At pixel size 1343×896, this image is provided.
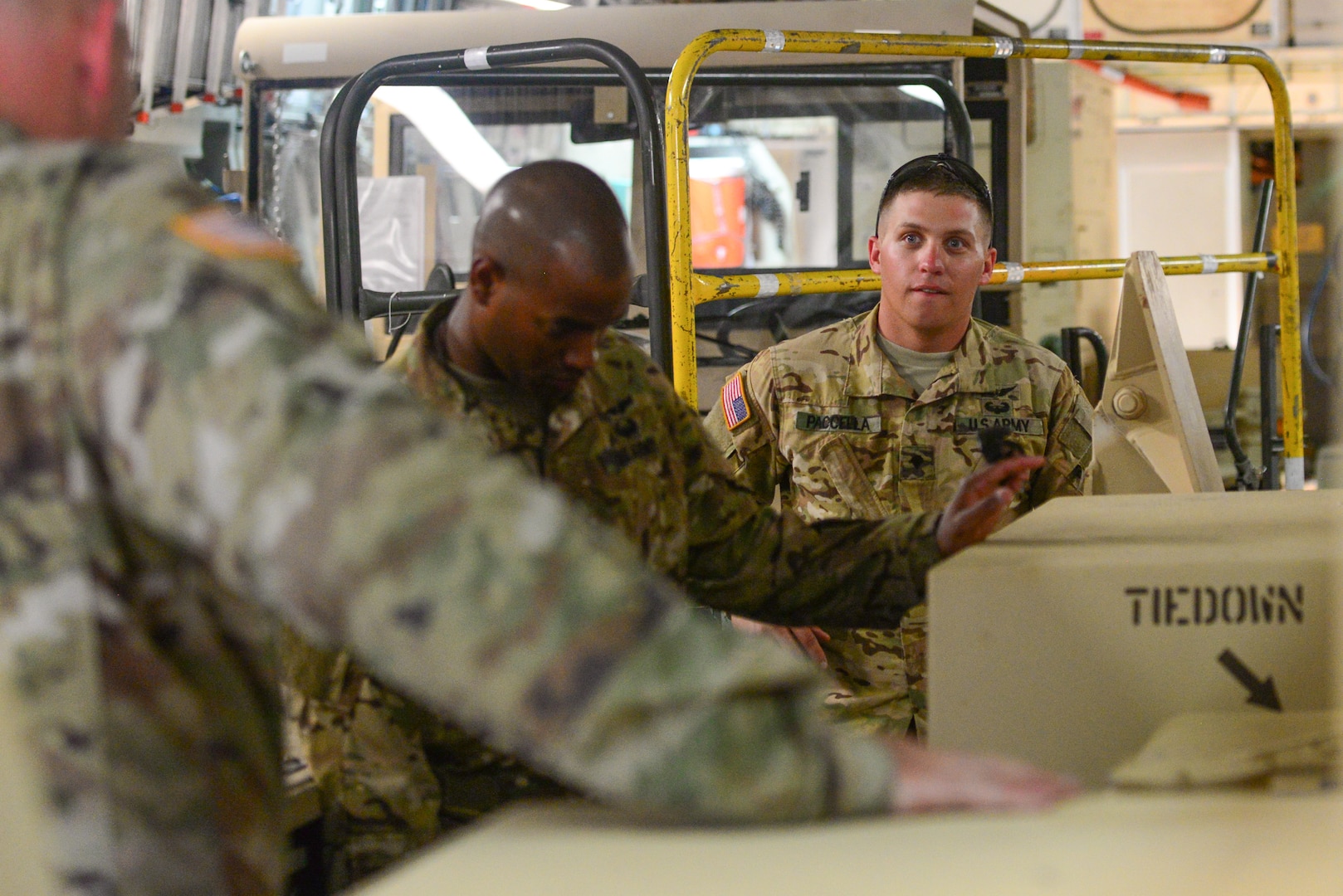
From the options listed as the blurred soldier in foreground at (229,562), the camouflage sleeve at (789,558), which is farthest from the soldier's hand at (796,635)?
the blurred soldier in foreground at (229,562)

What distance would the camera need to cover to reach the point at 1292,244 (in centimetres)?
247

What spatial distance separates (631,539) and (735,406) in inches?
33.5

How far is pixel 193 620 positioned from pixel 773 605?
0.83 meters

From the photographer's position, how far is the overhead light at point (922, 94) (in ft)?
10.4

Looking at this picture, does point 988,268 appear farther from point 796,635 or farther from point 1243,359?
point 1243,359

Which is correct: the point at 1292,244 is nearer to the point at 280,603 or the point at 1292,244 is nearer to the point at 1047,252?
the point at 1047,252

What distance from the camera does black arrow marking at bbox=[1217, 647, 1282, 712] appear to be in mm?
1085

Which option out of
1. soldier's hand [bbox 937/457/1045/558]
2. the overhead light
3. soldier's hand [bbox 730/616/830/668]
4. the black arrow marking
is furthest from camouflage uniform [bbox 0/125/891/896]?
the overhead light

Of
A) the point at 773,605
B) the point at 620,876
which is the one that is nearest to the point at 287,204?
the point at 773,605

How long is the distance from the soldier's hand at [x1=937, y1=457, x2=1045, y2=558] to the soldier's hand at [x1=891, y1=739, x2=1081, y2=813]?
536 millimetres

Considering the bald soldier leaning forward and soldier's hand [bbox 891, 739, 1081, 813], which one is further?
the bald soldier leaning forward

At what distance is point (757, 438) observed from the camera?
218 centimetres

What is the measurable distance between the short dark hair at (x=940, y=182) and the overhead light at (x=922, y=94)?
1021 mm

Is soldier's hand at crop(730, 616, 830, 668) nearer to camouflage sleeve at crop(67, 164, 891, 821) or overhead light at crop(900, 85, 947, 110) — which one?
camouflage sleeve at crop(67, 164, 891, 821)
